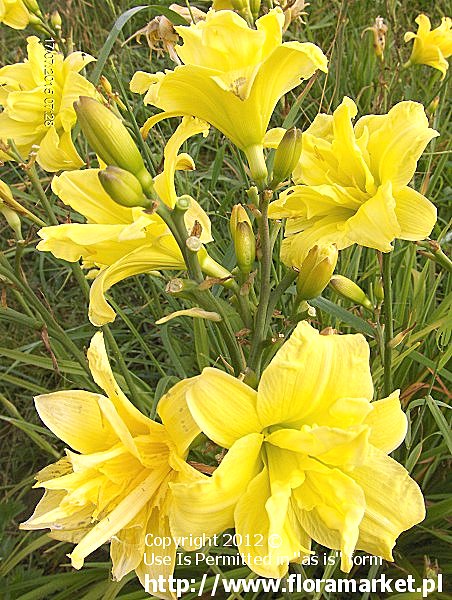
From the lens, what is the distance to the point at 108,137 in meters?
0.68

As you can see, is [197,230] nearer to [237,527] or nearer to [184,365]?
[237,527]

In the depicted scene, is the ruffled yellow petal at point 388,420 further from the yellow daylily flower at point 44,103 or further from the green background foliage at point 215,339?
the yellow daylily flower at point 44,103

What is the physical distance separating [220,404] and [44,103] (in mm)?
839

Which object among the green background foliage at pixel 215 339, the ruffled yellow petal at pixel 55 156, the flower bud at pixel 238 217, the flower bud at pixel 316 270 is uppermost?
the flower bud at pixel 238 217

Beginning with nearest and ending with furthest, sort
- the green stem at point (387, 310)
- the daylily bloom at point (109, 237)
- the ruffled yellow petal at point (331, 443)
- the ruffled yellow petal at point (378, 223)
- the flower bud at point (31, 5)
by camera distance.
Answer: the ruffled yellow petal at point (331, 443), the daylily bloom at point (109, 237), the ruffled yellow petal at point (378, 223), the green stem at point (387, 310), the flower bud at point (31, 5)

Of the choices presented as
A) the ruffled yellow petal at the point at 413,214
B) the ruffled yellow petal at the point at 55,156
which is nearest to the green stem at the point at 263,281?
the ruffled yellow petal at the point at 413,214

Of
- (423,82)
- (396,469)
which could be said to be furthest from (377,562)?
(423,82)

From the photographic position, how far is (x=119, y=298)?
8.03ft

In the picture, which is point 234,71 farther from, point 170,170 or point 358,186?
point 358,186

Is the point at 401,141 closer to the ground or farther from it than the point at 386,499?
farther from it

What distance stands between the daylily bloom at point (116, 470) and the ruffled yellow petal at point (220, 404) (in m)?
0.04

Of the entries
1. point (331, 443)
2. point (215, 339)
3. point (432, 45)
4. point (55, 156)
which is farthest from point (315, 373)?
point (432, 45)

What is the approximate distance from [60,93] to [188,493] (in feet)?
2.96

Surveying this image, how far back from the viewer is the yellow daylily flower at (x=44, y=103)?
1160 millimetres
